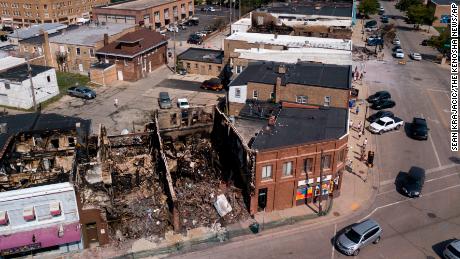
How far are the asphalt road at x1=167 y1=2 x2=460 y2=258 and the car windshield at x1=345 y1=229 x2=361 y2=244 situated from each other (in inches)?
51.3

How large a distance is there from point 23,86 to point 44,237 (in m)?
34.3

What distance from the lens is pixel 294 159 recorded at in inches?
1379

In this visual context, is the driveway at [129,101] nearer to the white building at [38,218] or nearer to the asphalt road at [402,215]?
the white building at [38,218]

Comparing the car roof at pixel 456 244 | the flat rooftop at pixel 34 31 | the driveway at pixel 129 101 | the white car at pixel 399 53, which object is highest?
the flat rooftop at pixel 34 31

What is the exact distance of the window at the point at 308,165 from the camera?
3569 cm

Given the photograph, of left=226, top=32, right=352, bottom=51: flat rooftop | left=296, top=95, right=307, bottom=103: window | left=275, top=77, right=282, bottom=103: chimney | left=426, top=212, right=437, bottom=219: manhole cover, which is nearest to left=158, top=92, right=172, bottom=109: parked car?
left=226, top=32, right=352, bottom=51: flat rooftop

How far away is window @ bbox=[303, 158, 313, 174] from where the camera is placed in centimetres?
3569

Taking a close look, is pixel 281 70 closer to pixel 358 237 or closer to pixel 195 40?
pixel 358 237

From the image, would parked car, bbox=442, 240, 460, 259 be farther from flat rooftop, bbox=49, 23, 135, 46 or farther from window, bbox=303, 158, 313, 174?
flat rooftop, bbox=49, 23, 135, 46

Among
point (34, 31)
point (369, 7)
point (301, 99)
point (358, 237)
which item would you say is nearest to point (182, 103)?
point (301, 99)

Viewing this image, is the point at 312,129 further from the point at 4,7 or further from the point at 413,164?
the point at 4,7

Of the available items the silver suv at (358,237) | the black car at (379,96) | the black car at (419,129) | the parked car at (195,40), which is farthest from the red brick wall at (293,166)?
the parked car at (195,40)

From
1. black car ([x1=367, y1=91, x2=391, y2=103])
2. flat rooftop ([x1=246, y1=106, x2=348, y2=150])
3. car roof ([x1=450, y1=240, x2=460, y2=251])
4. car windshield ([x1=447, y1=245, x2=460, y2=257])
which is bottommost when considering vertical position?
car windshield ([x1=447, y1=245, x2=460, y2=257])

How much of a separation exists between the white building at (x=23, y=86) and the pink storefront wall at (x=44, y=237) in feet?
111
